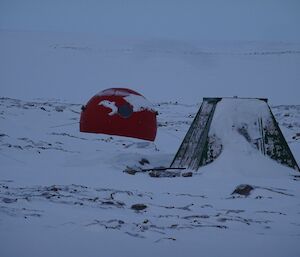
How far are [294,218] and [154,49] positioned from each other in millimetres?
38481

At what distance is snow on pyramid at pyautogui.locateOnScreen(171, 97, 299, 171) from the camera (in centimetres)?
671

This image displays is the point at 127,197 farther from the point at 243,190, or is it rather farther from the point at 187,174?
the point at 187,174

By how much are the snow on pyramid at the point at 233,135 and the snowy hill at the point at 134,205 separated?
201 mm

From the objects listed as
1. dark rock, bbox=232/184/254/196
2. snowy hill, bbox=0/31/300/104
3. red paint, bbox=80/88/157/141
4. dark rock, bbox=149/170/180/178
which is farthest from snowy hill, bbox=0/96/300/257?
snowy hill, bbox=0/31/300/104

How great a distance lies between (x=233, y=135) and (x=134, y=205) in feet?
9.89

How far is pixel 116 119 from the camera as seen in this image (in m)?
9.22

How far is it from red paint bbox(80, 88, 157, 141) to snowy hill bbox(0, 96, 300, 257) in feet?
2.38

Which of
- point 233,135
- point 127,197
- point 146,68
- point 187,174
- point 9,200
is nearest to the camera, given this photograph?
point 9,200

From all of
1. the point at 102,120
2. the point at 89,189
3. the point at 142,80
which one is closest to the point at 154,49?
the point at 142,80

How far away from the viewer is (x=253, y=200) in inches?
186

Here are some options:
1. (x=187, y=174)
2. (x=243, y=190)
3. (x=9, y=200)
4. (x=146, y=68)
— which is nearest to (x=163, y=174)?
(x=187, y=174)

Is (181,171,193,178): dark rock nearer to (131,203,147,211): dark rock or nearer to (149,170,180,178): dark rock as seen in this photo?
(149,170,180,178): dark rock

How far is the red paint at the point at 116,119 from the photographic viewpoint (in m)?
9.26

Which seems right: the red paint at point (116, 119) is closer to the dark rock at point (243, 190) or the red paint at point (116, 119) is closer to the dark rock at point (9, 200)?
the dark rock at point (243, 190)
